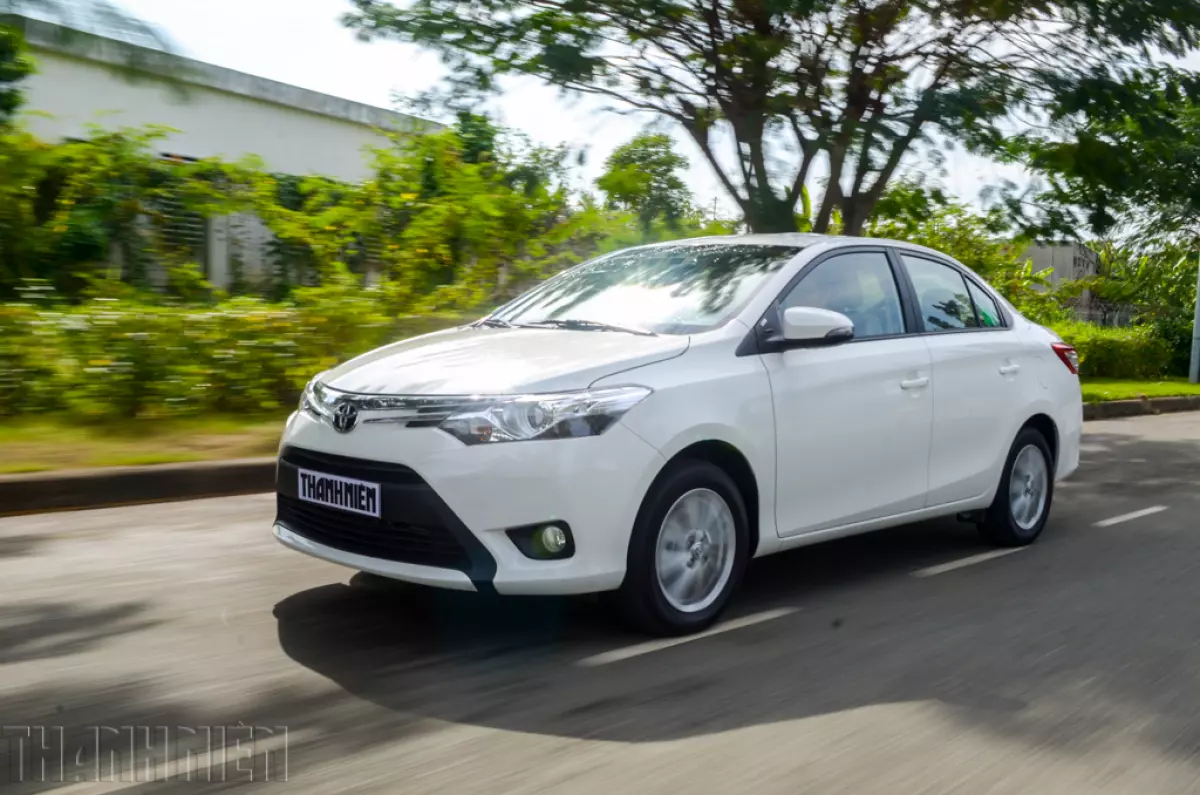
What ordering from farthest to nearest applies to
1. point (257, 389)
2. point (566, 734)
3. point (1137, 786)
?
point (257, 389) → point (566, 734) → point (1137, 786)

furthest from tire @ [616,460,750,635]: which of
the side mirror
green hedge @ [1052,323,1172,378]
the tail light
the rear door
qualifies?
green hedge @ [1052,323,1172,378]

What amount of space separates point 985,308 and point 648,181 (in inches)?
248

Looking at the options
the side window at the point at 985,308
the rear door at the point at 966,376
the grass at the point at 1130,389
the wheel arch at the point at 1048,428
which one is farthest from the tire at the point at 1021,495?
the grass at the point at 1130,389

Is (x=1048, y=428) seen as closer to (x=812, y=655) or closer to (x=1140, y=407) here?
(x=812, y=655)

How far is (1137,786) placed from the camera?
3.49 m

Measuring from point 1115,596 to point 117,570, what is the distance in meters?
4.65

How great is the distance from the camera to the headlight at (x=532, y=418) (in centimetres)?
432

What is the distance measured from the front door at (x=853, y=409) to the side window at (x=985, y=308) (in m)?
0.89

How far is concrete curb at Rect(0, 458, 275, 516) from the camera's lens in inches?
280

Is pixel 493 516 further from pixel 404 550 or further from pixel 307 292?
pixel 307 292

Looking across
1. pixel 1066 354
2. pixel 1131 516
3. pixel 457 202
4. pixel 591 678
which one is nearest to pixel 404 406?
pixel 591 678

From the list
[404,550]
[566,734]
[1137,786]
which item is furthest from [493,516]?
[1137,786]

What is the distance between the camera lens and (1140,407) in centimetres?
1939

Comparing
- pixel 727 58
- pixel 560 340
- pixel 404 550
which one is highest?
pixel 727 58
